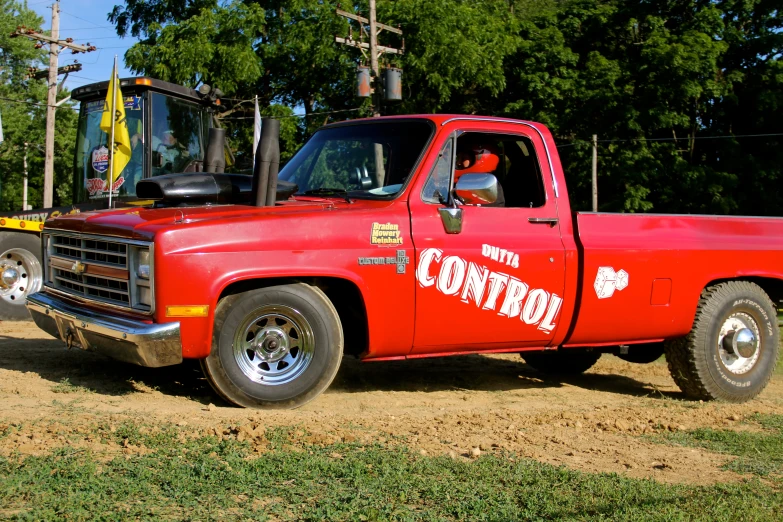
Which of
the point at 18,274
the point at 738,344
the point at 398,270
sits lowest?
the point at 738,344

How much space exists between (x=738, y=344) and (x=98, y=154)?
27.0 feet

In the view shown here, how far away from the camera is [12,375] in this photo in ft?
20.6

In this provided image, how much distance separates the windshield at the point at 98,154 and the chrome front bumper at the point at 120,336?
552 centimetres

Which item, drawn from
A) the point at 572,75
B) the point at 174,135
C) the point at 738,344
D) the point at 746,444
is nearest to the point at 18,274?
the point at 174,135

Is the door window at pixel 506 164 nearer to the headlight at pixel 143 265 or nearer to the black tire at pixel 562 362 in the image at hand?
the black tire at pixel 562 362

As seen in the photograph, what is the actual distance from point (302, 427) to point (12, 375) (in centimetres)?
259

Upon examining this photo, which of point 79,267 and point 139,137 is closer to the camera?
point 79,267

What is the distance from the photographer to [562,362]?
8.41 meters

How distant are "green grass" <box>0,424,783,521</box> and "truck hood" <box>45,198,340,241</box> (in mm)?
1260

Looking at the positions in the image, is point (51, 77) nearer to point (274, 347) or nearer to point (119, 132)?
point (119, 132)

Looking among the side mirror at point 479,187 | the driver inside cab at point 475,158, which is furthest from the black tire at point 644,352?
the side mirror at point 479,187

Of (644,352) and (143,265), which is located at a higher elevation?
(143,265)

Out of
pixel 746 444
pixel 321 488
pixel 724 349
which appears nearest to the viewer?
pixel 321 488

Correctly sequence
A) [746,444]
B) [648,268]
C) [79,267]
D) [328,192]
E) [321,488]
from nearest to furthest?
[321,488]
[746,444]
[79,267]
[328,192]
[648,268]
